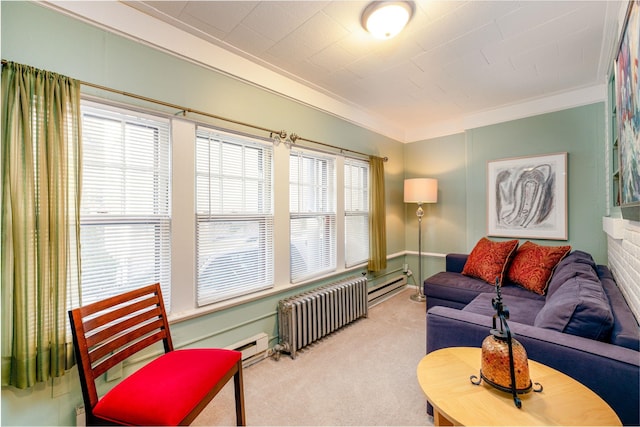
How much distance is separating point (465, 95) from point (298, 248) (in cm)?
257

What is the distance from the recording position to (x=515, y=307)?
2.26 m

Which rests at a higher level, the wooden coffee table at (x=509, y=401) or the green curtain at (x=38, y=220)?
the green curtain at (x=38, y=220)

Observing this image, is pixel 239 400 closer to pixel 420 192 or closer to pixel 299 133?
pixel 299 133

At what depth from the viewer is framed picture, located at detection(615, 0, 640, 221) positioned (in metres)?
1.17

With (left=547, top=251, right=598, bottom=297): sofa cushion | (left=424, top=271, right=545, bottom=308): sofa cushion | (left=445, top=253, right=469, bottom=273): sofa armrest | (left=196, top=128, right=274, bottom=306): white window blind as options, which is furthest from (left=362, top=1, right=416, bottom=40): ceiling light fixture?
(left=445, top=253, right=469, bottom=273): sofa armrest

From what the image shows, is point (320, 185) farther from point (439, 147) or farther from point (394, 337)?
point (439, 147)

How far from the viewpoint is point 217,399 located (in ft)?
5.97

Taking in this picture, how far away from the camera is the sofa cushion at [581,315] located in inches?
49.3

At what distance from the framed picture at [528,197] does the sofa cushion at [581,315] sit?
6.64ft

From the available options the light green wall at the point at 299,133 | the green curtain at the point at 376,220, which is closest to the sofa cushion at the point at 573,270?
the light green wall at the point at 299,133

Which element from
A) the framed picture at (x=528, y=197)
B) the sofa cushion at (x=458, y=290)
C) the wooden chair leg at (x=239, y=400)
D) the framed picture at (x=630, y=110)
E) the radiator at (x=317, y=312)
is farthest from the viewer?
the framed picture at (x=528, y=197)

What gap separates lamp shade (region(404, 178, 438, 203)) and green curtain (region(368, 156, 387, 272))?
1.61 ft

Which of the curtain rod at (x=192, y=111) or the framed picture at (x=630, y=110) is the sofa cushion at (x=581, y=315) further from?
the curtain rod at (x=192, y=111)

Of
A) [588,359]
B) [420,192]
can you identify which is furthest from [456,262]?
[588,359]
